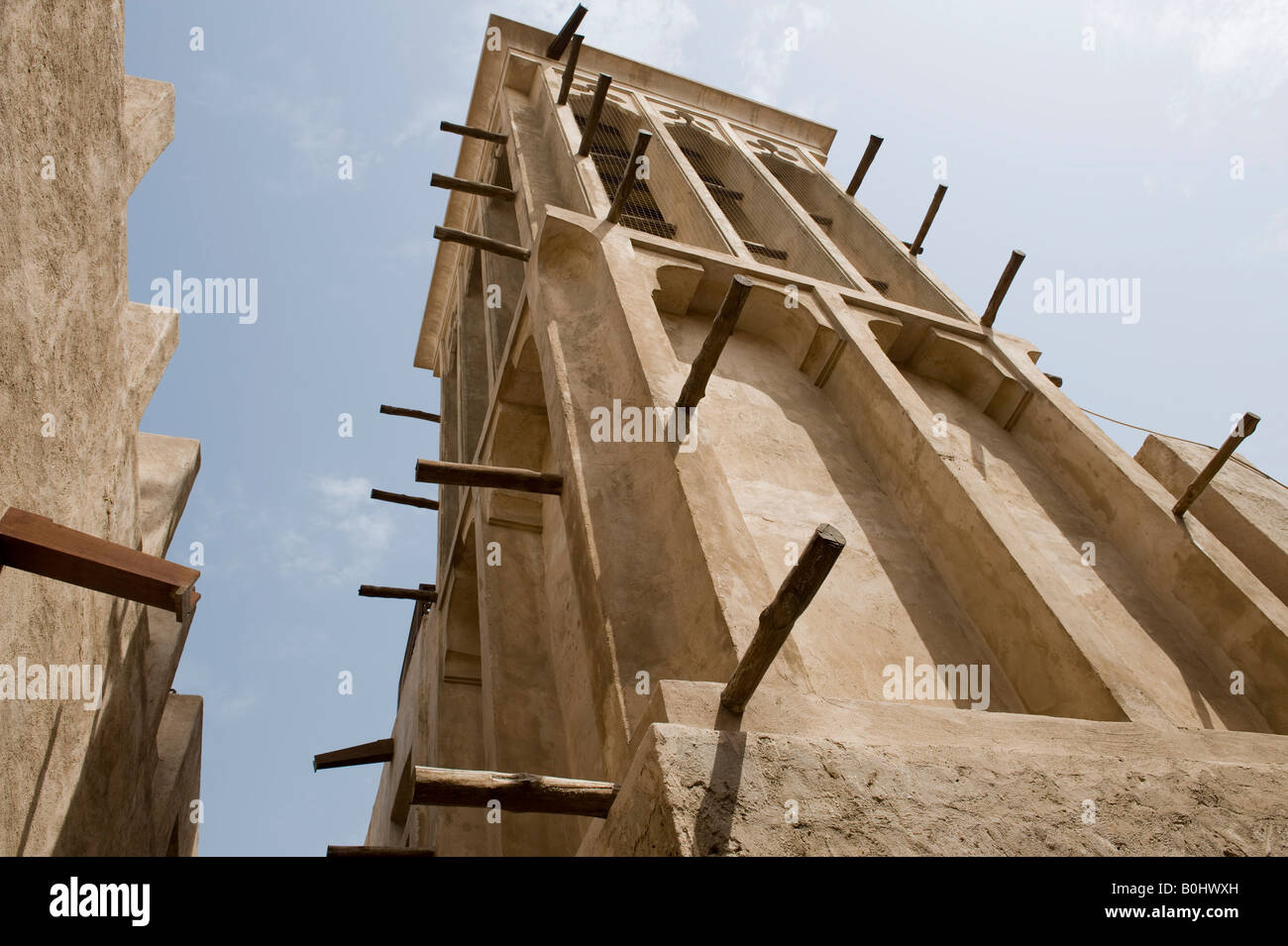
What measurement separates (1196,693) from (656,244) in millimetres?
5716

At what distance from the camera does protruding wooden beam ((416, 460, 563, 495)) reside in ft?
21.2

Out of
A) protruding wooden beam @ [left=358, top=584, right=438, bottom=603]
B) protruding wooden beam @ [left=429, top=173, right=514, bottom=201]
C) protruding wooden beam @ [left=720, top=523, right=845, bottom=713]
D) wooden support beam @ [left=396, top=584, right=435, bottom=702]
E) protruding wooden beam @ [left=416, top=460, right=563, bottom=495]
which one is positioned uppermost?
protruding wooden beam @ [left=720, top=523, right=845, bottom=713]

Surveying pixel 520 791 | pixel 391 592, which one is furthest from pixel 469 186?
pixel 520 791

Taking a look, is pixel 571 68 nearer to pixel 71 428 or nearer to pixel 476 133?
pixel 476 133

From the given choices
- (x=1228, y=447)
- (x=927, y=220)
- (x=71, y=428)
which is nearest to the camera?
(x=71, y=428)

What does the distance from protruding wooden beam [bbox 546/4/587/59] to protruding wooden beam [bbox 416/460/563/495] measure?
28.9ft

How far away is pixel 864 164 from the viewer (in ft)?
42.7

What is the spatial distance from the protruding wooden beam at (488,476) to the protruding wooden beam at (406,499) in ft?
22.6

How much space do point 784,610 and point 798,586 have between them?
12 centimetres

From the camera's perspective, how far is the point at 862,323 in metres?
8.55

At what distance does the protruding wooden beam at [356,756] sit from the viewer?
488 inches

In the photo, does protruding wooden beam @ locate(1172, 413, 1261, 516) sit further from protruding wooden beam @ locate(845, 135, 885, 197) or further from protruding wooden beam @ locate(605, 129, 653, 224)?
protruding wooden beam @ locate(845, 135, 885, 197)

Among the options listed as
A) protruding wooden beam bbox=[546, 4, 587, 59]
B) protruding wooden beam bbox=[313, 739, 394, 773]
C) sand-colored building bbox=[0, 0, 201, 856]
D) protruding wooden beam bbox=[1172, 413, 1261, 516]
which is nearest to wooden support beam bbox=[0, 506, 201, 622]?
sand-colored building bbox=[0, 0, 201, 856]
